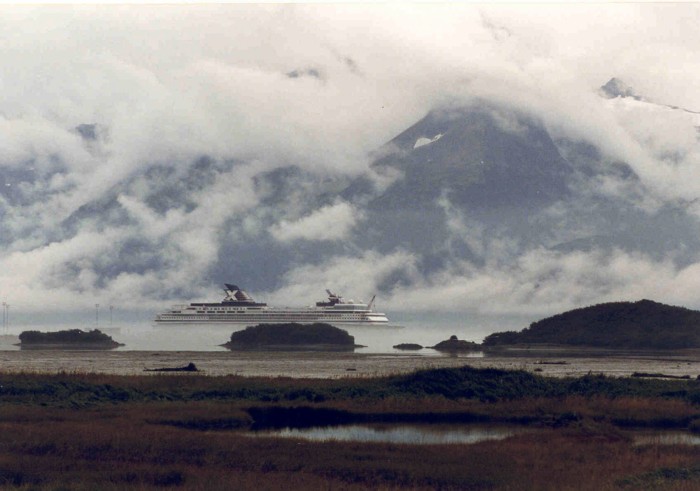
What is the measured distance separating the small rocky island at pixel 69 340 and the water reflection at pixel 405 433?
11372cm

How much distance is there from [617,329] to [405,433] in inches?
5471

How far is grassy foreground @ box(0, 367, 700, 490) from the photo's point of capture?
115ft

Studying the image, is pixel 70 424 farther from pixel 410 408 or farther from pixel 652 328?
pixel 652 328

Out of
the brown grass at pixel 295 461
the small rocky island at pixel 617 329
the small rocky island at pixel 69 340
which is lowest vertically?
the brown grass at pixel 295 461

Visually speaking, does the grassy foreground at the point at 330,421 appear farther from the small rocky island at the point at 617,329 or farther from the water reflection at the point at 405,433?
the small rocky island at the point at 617,329

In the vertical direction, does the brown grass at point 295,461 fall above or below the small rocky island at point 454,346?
below

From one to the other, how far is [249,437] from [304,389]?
52.5 ft

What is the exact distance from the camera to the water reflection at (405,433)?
149 feet

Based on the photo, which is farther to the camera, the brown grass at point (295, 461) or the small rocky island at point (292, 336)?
the small rocky island at point (292, 336)

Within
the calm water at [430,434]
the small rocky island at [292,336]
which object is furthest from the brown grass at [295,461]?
the small rocky island at [292,336]

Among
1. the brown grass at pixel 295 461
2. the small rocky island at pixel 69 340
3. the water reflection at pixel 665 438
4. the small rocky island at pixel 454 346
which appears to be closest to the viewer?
the brown grass at pixel 295 461

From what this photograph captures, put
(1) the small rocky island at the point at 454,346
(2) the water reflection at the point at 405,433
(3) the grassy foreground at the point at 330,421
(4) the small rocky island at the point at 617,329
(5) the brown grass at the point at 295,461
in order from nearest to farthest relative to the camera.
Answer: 1. (5) the brown grass at the point at 295,461
2. (3) the grassy foreground at the point at 330,421
3. (2) the water reflection at the point at 405,433
4. (1) the small rocky island at the point at 454,346
5. (4) the small rocky island at the point at 617,329

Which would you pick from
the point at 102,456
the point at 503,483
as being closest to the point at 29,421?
the point at 102,456

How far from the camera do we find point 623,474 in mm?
36406
